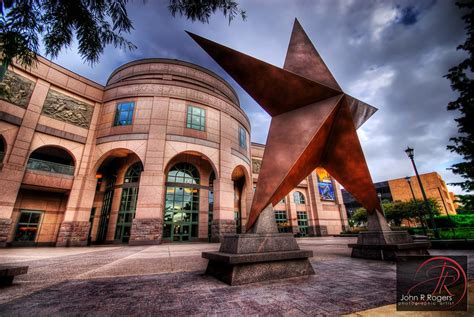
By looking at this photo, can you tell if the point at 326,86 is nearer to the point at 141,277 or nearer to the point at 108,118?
the point at 141,277

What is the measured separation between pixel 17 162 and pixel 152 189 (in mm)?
8516

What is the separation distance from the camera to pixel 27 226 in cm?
1491

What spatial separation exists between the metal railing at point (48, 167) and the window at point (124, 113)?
16.4 ft

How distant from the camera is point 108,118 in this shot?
56.0 ft

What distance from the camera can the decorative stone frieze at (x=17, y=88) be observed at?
13180mm

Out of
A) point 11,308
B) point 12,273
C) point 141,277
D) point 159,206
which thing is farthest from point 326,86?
point 159,206

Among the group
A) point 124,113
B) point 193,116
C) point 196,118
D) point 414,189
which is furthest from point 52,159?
point 414,189

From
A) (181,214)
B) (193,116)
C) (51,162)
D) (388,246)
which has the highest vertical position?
(193,116)

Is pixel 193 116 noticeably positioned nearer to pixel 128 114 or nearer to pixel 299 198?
pixel 128 114

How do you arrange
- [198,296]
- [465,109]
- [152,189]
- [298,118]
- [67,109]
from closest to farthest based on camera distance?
1. [198,296]
2. [298,118]
3. [465,109]
4. [152,189]
5. [67,109]

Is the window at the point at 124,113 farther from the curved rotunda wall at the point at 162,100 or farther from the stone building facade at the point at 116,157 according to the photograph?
the curved rotunda wall at the point at 162,100

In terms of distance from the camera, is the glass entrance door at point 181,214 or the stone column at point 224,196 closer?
the stone column at point 224,196

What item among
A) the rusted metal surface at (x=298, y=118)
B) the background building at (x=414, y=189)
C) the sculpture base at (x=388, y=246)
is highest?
the background building at (x=414, y=189)

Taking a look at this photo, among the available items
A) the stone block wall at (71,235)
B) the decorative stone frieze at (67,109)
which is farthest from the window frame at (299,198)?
the decorative stone frieze at (67,109)
